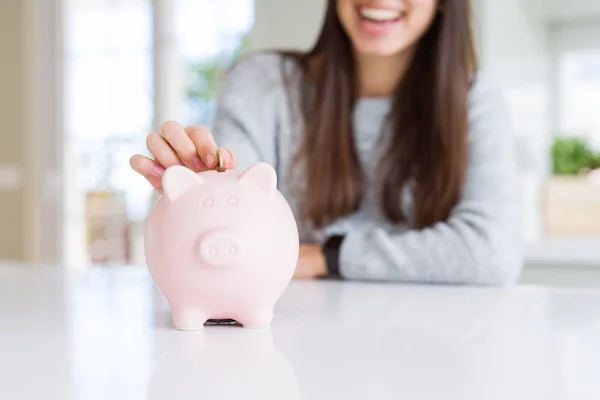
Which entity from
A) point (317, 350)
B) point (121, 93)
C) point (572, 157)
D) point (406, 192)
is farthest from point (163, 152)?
point (121, 93)

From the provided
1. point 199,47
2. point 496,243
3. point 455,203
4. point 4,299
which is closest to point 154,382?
point 4,299

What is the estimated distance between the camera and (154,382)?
1.39ft

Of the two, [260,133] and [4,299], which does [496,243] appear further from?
[4,299]

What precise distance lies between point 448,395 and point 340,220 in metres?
0.94

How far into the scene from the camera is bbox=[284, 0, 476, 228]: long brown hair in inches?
50.1

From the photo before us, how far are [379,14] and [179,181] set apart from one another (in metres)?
0.75

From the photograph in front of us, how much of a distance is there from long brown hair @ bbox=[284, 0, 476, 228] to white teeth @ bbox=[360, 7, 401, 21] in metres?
0.12

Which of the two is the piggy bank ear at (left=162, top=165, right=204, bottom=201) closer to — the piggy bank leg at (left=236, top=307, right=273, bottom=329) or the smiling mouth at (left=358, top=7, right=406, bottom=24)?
the piggy bank leg at (left=236, top=307, right=273, bottom=329)

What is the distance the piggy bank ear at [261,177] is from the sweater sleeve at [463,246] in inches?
20.1

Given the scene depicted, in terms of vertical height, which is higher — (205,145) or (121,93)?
(121,93)

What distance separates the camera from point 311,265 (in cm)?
111

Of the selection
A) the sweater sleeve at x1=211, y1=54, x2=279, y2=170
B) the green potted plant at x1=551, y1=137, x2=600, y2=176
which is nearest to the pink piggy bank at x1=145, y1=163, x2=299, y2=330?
the sweater sleeve at x1=211, y1=54, x2=279, y2=170

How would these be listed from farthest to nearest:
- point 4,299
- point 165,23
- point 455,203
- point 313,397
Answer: point 165,23 < point 455,203 < point 4,299 < point 313,397

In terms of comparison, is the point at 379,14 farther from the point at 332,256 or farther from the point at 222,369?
the point at 222,369
